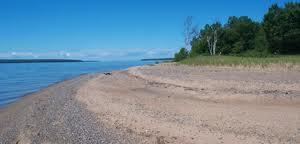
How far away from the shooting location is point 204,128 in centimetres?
926

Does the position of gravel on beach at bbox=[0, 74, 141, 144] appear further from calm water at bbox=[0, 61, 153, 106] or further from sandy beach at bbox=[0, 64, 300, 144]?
calm water at bbox=[0, 61, 153, 106]

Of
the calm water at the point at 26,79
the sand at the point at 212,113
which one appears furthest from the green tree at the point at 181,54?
the sand at the point at 212,113

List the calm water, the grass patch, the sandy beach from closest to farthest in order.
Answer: the sandy beach, the calm water, the grass patch

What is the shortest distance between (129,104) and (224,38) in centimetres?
6527

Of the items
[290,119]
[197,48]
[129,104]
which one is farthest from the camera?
[197,48]

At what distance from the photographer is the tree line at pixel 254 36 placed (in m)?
53.9

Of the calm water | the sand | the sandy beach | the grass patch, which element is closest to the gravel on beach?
the sandy beach

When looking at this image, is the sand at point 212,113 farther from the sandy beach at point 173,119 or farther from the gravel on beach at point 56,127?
the gravel on beach at point 56,127

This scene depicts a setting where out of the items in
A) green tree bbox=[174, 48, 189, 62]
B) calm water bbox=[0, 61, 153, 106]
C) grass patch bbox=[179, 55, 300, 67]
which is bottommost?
calm water bbox=[0, 61, 153, 106]

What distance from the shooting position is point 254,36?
74312 mm

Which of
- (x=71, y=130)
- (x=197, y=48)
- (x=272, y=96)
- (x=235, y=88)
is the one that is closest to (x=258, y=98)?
(x=272, y=96)

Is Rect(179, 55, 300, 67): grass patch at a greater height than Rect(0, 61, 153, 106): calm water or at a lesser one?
greater

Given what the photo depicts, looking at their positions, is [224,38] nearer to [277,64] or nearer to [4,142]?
[277,64]

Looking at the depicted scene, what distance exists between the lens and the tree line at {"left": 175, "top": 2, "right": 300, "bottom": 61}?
53.9 meters
